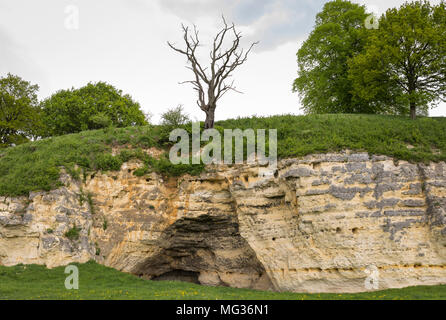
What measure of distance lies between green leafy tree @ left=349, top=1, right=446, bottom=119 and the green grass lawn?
13459 millimetres

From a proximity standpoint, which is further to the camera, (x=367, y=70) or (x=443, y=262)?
(x=367, y=70)

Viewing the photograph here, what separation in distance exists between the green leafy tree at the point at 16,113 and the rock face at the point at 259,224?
22.9m

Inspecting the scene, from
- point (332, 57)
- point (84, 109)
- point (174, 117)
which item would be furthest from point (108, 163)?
point (332, 57)

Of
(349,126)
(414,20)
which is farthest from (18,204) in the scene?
(414,20)

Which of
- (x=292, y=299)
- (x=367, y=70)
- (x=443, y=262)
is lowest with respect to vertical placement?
(x=292, y=299)

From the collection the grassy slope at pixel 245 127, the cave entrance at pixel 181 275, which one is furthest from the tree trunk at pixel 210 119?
the cave entrance at pixel 181 275

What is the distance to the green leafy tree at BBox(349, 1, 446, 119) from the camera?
22625mm

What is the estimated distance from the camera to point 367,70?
24.2 m

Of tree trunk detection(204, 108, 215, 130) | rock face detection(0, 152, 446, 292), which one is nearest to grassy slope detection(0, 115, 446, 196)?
rock face detection(0, 152, 446, 292)

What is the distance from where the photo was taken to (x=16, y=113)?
3844cm

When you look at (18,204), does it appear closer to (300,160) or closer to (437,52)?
(300,160)

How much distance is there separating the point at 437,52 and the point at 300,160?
1230 centimetres

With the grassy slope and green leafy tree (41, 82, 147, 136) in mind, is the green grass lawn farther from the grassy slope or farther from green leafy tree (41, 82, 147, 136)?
green leafy tree (41, 82, 147, 136)

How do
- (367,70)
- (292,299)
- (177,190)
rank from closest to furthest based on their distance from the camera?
(292,299), (177,190), (367,70)
